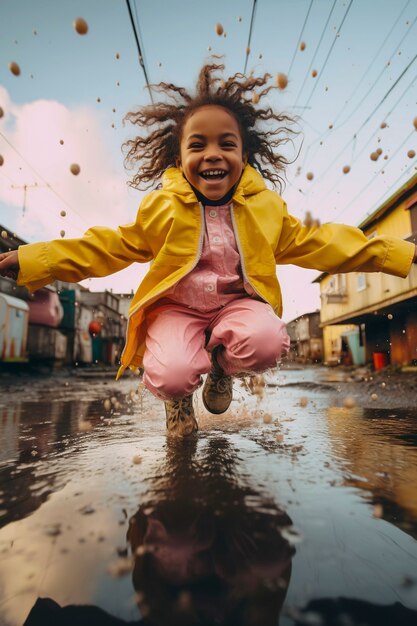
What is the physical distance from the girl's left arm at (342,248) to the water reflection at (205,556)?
1.50 m

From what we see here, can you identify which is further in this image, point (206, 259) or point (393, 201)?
point (393, 201)

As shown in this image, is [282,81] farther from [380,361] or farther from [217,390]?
[380,361]

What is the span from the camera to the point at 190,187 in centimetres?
255

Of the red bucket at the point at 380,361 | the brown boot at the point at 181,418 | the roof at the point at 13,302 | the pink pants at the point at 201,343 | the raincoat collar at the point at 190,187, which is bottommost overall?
the brown boot at the point at 181,418

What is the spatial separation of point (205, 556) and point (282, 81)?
9.62ft

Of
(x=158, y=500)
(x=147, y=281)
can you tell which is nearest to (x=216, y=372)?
(x=147, y=281)

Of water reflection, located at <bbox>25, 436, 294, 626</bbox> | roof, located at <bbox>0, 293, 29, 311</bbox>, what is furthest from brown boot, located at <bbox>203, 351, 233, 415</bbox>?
roof, located at <bbox>0, 293, 29, 311</bbox>

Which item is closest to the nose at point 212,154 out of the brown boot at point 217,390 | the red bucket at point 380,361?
the brown boot at point 217,390

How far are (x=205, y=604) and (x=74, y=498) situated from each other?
28.8 inches

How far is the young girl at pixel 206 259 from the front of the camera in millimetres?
2369

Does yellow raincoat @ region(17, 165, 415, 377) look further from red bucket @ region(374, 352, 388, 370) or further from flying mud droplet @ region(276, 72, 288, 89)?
red bucket @ region(374, 352, 388, 370)

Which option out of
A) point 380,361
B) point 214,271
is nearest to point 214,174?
point 214,271

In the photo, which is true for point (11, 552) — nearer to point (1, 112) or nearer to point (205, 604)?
point (205, 604)

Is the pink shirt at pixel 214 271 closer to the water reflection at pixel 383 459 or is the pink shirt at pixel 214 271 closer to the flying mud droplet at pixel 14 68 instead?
the water reflection at pixel 383 459
